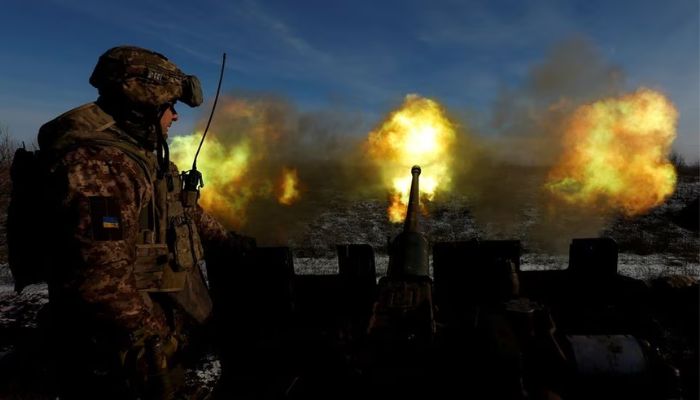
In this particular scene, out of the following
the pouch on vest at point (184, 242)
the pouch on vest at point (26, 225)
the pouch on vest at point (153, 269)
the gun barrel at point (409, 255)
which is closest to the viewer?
the pouch on vest at point (26, 225)

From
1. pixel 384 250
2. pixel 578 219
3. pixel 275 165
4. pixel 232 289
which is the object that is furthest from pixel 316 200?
pixel 232 289

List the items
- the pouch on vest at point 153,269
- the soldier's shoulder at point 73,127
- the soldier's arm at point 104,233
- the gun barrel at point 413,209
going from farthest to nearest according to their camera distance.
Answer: the gun barrel at point 413,209, the pouch on vest at point 153,269, the soldier's shoulder at point 73,127, the soldier's arm at point 104,233

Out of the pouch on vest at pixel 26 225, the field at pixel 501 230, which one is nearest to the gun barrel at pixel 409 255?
the pouch on vest at pixel 26 225

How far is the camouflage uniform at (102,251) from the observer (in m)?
2.47

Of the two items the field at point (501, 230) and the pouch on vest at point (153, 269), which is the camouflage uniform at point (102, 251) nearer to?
the pouch on vest at point (153, 269)

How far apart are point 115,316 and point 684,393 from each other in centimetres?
490

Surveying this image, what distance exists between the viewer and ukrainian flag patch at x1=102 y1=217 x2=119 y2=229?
251cm

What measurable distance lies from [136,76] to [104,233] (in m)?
1.30

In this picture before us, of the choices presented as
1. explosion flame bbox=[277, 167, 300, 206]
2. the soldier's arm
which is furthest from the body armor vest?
explosion flame bbox=[277, 167, 300, 206]

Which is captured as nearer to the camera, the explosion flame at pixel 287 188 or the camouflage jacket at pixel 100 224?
the camouflage jacket at pixel 100 224

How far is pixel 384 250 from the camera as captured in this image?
16.3 meters

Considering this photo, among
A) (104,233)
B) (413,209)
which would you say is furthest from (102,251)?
(413,209)

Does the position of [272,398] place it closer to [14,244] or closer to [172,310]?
[172,310]

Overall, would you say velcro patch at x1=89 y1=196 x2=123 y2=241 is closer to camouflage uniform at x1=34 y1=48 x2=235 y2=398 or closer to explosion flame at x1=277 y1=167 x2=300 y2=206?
camouflage uniform at x1=34 y1=48 x2=235 y2=398
